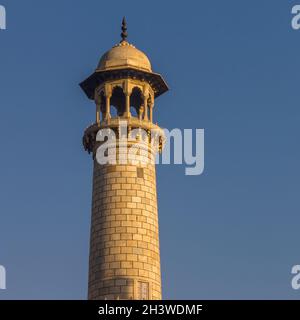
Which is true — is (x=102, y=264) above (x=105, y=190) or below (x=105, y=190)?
below

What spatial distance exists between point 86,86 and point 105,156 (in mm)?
5254

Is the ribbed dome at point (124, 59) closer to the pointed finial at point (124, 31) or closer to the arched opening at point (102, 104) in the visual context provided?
the pointed finial at point (124, 31)

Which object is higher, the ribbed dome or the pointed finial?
the pointed finial

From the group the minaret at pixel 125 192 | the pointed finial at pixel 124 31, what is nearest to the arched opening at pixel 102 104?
the minaret at pixel 125 192

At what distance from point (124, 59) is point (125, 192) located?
8.20m

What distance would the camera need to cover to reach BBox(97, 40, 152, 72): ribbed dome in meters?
53.1

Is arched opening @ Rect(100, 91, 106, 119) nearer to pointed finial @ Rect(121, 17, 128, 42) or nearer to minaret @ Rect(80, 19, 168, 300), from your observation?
minaret @ Rect(80, 19, 168, 300)

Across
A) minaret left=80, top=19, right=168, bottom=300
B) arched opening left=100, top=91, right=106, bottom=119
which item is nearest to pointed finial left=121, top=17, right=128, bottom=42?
minaret left=80, top=19, right=168, bottom=300

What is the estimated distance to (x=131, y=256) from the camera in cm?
4812

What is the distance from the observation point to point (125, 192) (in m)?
49.7
